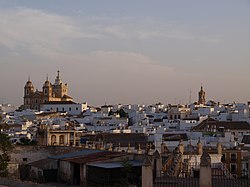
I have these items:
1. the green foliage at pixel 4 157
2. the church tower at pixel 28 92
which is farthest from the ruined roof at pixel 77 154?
the church tower at pixel 28 92

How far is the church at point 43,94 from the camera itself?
3953 inches

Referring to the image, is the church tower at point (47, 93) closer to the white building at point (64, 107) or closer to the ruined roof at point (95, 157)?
the white building at point (64, 107)

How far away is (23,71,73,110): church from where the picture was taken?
10041 cm

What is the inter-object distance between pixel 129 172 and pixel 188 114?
182 ft

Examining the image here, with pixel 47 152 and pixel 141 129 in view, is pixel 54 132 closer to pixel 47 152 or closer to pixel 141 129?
pixel 47 152

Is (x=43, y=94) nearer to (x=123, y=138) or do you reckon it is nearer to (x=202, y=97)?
(x=202, y=97)

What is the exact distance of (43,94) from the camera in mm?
101000

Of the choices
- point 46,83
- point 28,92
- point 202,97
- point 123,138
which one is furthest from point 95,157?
point 28,92

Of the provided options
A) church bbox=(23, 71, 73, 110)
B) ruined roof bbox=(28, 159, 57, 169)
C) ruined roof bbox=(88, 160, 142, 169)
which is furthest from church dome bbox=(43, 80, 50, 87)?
ruined roof bbox=(88, 160, 142, 169)

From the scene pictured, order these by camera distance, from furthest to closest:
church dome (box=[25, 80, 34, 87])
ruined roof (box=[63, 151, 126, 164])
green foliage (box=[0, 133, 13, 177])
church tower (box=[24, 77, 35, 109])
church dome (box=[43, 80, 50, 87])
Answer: church dome (box=[25, 80, 34, 87])
church tower (box=[24, 77, 35, 109])
church dome (box=[43, 80, 50, 87])
green foliage (box=[0, 133, 13, 177])
ruined roof (box=[63, 151, 126, 164])

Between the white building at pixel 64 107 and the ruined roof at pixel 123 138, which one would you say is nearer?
the ruined roof at pixel 123 138

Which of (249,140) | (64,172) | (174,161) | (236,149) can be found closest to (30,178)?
(64,172)

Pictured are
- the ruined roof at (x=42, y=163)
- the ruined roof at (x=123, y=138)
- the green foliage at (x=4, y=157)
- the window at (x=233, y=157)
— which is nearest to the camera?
the green foliage at (x=4, y=157)

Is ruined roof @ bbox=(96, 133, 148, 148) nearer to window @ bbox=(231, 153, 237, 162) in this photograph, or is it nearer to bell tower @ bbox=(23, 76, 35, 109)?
window @ bbox=(231, 153, 237, 162)
